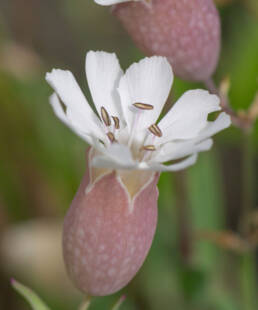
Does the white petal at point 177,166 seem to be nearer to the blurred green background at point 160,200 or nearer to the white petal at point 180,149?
the white petal at point 180,149

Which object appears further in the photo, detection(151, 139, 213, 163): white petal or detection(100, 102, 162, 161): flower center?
detection(100, 102, 162, 161): flower center

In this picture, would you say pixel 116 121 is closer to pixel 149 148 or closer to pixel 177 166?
pixel 149 148

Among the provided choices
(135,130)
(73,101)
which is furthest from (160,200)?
(73,101)

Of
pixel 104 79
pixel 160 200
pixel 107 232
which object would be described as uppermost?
pixel 104 79

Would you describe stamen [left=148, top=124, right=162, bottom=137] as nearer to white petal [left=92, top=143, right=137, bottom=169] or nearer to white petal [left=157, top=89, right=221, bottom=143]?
white petal [left=157, top=89, right=221, bottom=143]

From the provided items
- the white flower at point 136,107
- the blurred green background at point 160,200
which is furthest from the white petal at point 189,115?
the blurred green background at point 160,200

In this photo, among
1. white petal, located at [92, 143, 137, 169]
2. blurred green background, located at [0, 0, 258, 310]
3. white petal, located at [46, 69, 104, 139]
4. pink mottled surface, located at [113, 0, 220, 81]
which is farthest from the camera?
blurred green background, located at [0, 0, 258, 310]

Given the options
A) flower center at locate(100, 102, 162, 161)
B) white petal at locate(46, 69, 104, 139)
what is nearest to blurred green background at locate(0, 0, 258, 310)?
flower center at locate(100, 102, 162, 161)

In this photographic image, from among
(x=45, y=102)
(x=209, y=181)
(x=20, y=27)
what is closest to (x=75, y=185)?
(x=45, y=102)
